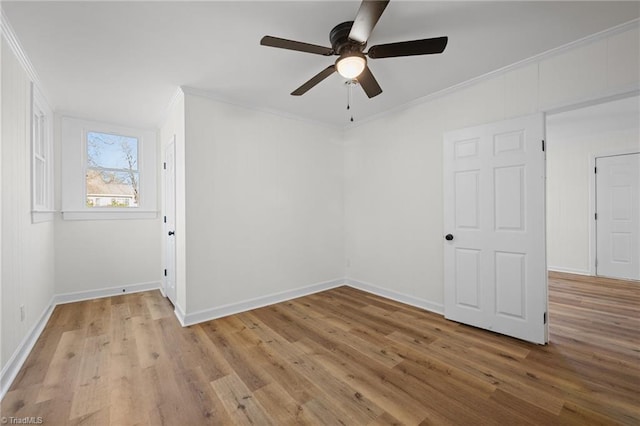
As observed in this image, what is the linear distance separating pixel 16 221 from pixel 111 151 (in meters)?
2.29

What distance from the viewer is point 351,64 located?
1.97 meters

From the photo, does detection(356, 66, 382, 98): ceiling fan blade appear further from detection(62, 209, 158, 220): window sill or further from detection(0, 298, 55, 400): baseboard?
detection(62, 209, 158, 220): window sill

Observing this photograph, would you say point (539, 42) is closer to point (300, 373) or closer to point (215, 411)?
point (300, 373)

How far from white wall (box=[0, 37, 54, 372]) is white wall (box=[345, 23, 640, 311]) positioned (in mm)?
3686

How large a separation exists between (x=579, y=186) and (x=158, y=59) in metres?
6.86

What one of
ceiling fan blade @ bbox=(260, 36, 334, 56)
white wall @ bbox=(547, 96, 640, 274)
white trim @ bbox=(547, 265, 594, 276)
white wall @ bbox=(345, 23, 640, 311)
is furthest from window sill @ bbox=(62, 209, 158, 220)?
white trim @ bbox=(547, 265, 594, 276)

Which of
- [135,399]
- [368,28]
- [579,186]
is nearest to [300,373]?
[135,399]

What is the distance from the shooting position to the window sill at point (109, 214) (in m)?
3.81

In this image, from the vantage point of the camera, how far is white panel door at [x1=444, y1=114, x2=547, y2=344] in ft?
8.23

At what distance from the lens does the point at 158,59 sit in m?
2.43

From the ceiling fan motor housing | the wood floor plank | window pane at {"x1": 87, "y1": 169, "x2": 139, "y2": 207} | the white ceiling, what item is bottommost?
the wood floor plank

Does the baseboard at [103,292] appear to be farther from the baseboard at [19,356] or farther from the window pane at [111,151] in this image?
the window pane at [111,151]

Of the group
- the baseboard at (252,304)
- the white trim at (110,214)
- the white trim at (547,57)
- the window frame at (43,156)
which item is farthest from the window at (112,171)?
the white trim at (547,57)

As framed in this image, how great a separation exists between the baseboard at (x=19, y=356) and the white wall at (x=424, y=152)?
3646mm
